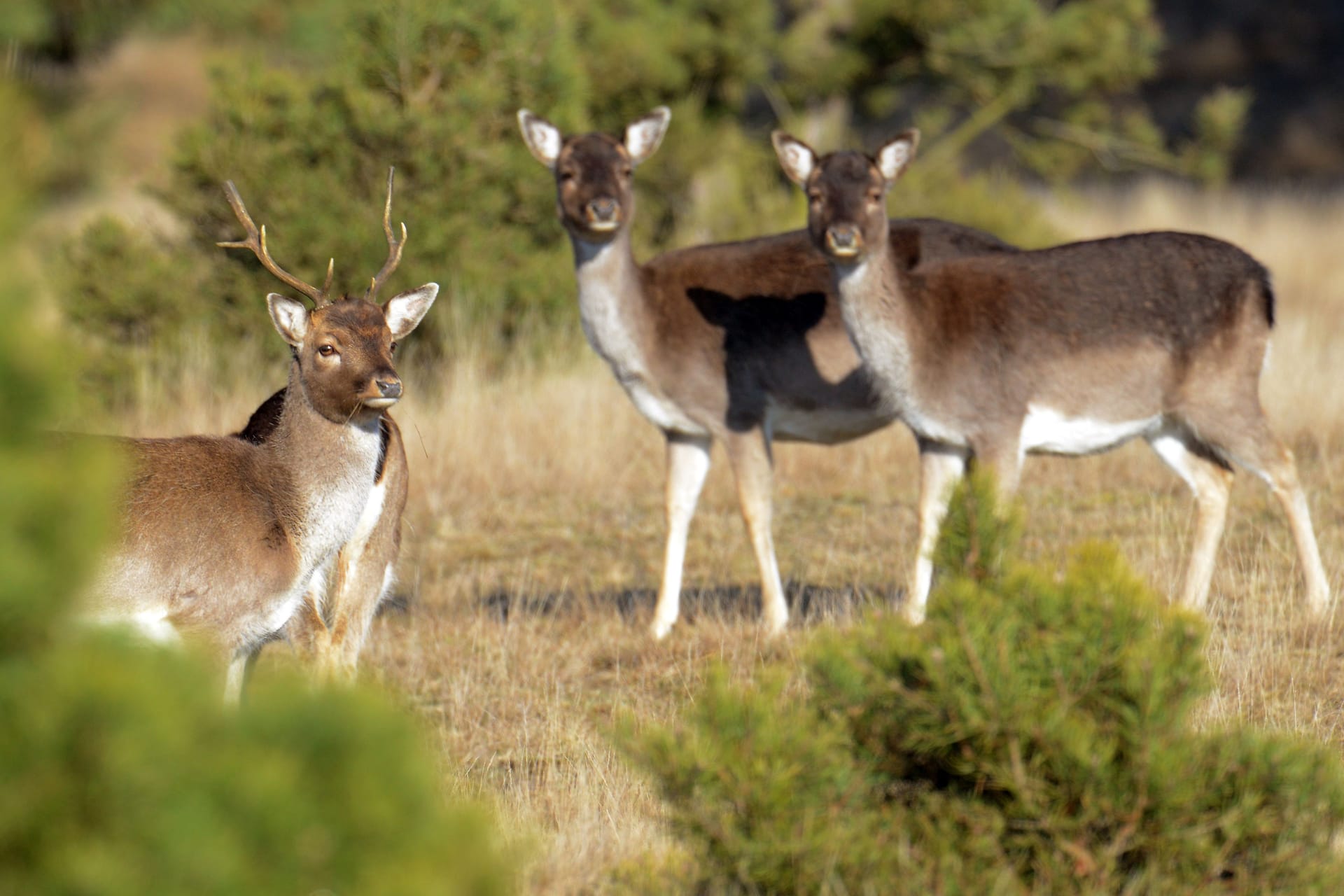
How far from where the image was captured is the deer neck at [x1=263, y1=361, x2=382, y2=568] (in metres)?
5.42

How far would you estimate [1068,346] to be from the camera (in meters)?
7.04

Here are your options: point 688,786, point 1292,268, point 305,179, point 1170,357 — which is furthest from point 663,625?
point 1292,268

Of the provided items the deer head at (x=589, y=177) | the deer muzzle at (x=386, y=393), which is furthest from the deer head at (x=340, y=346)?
the deer head at (x=589, y=177)

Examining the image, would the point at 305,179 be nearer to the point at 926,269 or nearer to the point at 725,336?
the point at 725,336

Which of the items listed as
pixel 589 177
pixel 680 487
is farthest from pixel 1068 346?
pixel 589 177

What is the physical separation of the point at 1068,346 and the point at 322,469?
3293mm

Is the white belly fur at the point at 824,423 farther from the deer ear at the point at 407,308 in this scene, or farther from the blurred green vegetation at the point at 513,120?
the blurred green vegetation at the point at 513,120

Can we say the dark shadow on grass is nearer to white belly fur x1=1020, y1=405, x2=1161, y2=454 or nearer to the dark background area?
white belly fur x1=1020, y1=405, x2=1161, y2=454

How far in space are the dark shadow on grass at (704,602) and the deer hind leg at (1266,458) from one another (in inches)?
63.1

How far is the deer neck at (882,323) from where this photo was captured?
7047 millimetres

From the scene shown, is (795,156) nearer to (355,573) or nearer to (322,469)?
(355,573)

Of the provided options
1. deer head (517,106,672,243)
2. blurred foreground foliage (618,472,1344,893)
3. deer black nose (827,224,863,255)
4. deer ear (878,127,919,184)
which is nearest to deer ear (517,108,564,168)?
deer head (517,106,672,243)

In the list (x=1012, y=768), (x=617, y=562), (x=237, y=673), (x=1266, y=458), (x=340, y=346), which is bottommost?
(x=617, y=562)

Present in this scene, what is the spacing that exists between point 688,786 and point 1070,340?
4.29 metres
